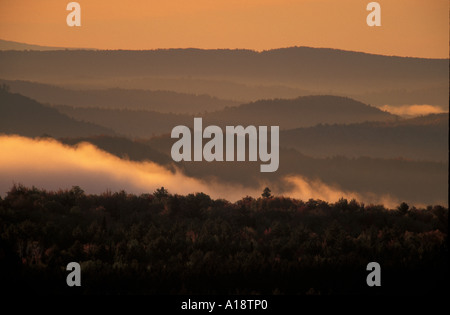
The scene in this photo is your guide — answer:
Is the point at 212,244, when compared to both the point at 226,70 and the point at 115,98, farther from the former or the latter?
the point at 115,98

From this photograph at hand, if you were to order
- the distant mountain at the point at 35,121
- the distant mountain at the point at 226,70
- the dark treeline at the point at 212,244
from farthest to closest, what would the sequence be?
the distant mountain at the point at 226,70, the distant mountain at the point at 35,121, the dark treeline at the point at 212,244

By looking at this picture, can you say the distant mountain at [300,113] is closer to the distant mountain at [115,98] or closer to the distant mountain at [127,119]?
the distant mountain at [127,119]

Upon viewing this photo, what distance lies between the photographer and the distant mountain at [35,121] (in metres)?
124

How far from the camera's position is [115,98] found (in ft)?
509

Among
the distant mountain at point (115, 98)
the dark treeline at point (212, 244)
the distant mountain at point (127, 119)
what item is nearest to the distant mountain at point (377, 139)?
the distant mountain at point (115, 98)

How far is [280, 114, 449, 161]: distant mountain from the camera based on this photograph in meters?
123

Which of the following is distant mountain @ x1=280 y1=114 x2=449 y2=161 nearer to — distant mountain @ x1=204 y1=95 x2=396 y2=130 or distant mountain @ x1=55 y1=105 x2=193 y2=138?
distant mountain @ x1=204 y1=95 x2=396 y2=130

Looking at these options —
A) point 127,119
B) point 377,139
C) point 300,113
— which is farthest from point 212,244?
point 300,113

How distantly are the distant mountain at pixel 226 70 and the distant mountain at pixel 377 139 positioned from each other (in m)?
7.10

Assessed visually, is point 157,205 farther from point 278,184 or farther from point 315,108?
point 315,108

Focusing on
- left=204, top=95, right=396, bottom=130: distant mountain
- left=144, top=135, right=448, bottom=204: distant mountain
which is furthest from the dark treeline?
left=204, top=95, right=396, bottom=130: distant mountain

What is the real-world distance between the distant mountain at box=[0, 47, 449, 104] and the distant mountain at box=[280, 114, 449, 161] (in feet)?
23.3

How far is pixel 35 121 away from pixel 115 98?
30.2m
